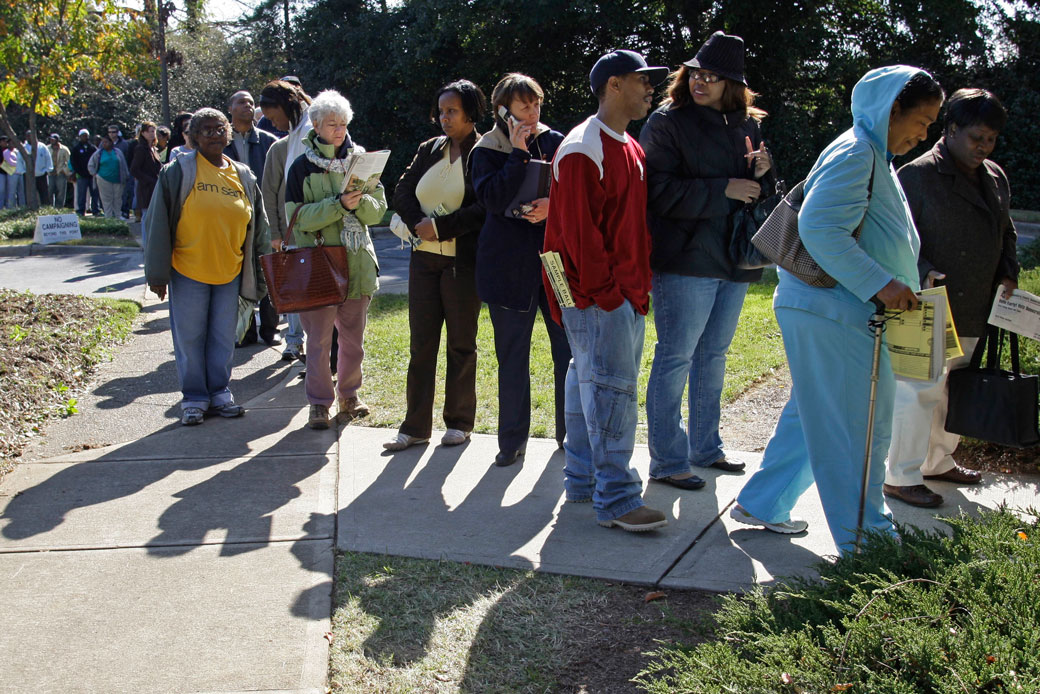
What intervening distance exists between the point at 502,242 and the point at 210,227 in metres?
2.19

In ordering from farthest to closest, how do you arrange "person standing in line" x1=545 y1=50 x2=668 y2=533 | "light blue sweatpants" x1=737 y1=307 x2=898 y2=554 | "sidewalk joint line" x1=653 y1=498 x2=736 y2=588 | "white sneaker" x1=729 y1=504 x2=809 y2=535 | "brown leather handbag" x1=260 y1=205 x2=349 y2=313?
"brown leather handbag" x1=260 y1=205 x2=349 y2=313
"white sneaker" x1=729 y1=504 x2=809 y2=535
"person standing in line" x1=545 y1=50 x2=668 y2=533
"sidewalk joint line" x1=653 y1=498 x2=736 y2=588
"light blue sweatpants" x1=737 y1=307 x2=898 y2=554

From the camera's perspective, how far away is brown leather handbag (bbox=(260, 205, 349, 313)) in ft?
19.3

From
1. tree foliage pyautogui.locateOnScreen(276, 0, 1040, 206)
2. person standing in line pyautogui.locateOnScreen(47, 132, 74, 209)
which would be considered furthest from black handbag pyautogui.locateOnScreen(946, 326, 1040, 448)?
person standing in line pyautogui.locateOnScreen(47, 132, 74, 209)

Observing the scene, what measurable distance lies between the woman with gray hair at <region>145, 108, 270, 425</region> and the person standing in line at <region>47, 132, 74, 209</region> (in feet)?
65.4

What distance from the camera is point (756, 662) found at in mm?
2707

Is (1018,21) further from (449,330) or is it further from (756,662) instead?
(756,662)

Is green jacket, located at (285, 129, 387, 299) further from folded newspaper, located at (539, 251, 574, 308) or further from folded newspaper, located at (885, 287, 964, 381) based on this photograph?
folded newspaper, located at (885, 287, 964, 381)

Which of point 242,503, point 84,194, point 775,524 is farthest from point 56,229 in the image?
point 775,524

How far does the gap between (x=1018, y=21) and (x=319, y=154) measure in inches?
669

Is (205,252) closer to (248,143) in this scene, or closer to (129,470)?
(129,470)

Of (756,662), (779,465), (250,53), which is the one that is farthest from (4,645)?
(250,53)

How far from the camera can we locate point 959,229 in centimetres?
475

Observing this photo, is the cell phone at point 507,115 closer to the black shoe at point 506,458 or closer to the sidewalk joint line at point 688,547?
the black shoe at point 506,458

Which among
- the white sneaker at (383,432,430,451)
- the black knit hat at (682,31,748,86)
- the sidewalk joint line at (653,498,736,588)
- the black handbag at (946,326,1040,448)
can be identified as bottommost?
the white sneaker at (383,432,430,451)
